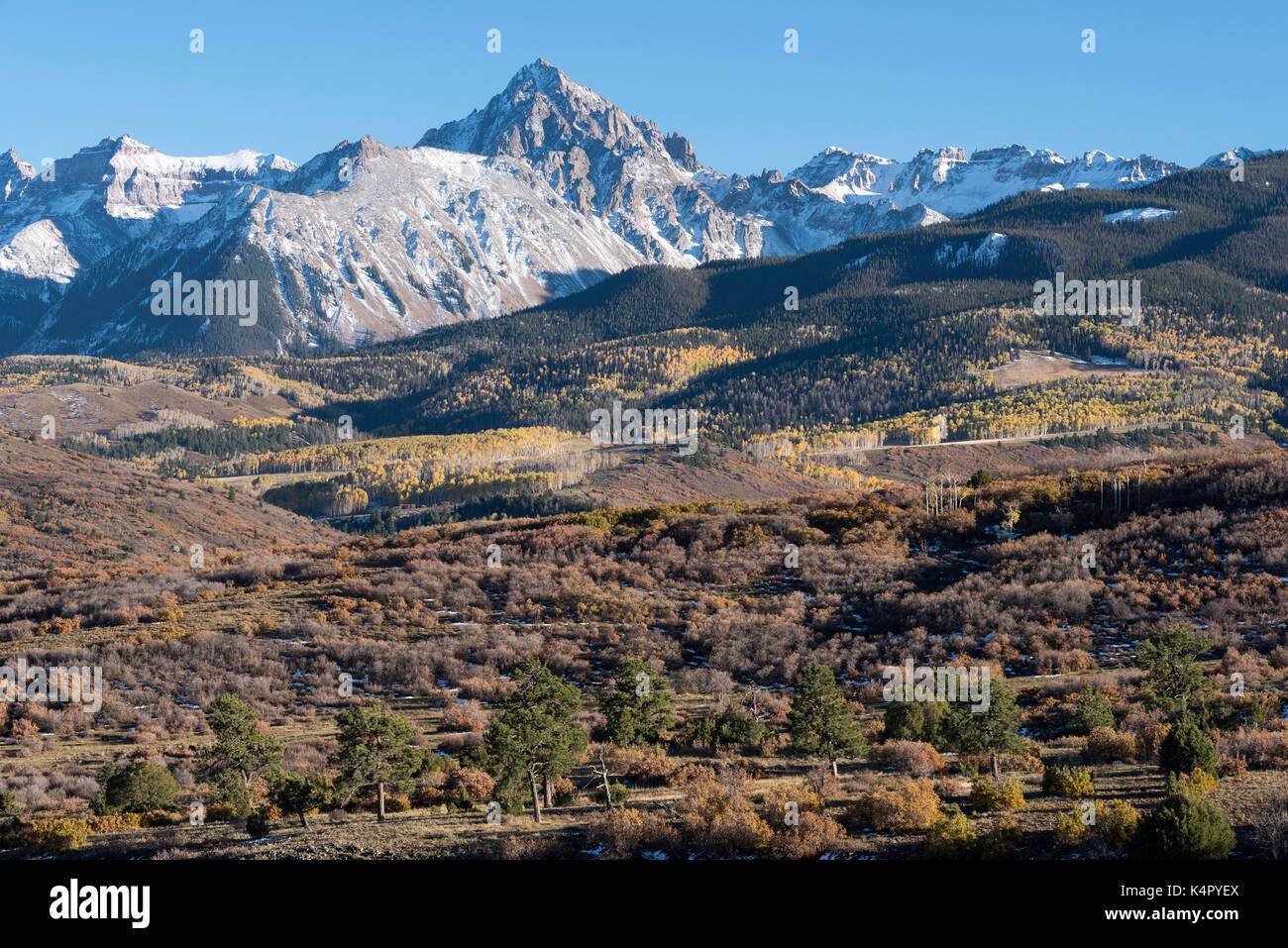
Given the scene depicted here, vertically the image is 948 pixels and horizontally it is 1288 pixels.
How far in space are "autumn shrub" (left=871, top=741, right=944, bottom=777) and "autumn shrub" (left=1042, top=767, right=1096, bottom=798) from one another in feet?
16.3

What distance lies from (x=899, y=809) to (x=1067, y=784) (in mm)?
5579

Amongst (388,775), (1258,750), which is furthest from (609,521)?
(1258,750)

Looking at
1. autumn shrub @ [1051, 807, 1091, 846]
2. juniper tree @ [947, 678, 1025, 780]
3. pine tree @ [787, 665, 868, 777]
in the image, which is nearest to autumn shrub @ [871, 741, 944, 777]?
pine tree @ [787, 665, 868, 777]

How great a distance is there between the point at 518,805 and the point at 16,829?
16.1 meters

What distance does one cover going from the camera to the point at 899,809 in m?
28.9

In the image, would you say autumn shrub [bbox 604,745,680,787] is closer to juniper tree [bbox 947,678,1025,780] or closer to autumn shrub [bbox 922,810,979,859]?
juniper tree [bbox 947,678,1025,780]

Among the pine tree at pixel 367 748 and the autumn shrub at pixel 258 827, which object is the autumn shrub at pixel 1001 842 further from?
the autumn shrub at pixel 258 827

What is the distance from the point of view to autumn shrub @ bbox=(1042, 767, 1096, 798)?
30531mm

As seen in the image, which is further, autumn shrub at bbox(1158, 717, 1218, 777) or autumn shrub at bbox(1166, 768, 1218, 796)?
autumn shrub at bbox(1158, 717, 1218, 777)

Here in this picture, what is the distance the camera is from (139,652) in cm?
6281

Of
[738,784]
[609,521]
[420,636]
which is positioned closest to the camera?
[738,784]

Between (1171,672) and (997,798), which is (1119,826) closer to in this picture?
(997,798)

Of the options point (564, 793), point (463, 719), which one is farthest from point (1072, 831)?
point (463, 719)
